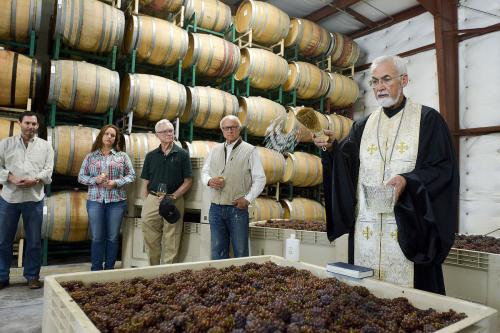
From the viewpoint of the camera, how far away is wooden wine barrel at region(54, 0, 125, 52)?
188 inches

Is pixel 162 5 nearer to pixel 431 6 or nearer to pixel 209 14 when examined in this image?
pixel 209 14

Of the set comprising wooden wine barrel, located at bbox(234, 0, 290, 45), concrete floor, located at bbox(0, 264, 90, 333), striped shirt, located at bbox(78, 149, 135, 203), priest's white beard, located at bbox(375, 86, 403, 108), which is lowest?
concrete floor, located at bbox(0, 264, 90, 333)

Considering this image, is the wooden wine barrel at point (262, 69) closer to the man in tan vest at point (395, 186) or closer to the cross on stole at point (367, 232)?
the man in tan vest at point (395, 186)

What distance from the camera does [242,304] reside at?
1404 millimetres

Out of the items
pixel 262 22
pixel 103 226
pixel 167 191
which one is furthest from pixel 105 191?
pixel 262 22

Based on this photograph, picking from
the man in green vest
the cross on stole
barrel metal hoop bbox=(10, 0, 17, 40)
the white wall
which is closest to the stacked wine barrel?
barrel metal hoop bbox=(10, 0, 17, 40)

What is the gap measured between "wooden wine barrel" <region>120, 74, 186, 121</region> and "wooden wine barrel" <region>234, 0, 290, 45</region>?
2.32 m

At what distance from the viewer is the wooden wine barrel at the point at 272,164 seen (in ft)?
21.5

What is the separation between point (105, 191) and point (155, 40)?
8.93 feet

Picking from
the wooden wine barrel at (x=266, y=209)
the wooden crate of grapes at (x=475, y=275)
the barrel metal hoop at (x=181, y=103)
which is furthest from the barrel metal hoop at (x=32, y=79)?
the wooden crate of grapes at (x=475, y=275)

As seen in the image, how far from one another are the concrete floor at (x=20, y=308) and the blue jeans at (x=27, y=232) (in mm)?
167

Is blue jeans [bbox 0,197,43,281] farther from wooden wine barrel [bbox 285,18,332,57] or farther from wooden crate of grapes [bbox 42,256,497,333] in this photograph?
wooden wine barrel [bbox 285,18,332,57]

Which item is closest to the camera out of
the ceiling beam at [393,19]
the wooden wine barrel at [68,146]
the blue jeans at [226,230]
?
the blue jeans at [226,230]

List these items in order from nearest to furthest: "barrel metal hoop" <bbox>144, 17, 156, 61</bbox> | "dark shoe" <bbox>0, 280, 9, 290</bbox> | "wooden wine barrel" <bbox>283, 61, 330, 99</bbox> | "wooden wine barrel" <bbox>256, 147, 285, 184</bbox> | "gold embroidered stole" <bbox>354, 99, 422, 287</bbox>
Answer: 1. "gold embroidered stole" <bbox>354, 99, 422, 287</bbox>
2. "dark shoe" <bbox>0, 280, 9, 290</bbox>
3. "barrel metal hoop" <bbox>144, 17, 156, 61</bbox>
4. "wooden wine barrel" <bbox>256, 147, 285, 184</bbox>
5. "wooden wine barrel" <bbox>283, 61, 330, 99</bbox>
